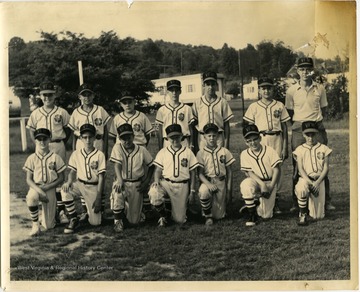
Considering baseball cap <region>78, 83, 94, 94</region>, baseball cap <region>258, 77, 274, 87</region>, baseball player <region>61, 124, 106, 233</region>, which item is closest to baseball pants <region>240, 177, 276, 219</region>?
baseball cap <region>258, 77, 274, 87</region>

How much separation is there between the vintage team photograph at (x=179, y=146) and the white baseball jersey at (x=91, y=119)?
13 millimetres

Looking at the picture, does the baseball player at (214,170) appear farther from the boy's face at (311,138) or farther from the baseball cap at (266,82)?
the boy's face at (311,138)

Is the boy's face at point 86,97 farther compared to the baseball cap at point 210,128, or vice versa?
the boy's face at point 86,97

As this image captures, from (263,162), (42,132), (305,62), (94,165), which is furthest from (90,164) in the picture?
(305,62)

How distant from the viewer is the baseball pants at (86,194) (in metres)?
5.82

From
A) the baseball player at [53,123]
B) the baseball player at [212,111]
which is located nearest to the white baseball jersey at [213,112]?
the baseball player at [212,111]

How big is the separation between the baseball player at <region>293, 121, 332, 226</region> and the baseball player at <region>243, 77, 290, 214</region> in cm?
22

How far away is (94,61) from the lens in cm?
609

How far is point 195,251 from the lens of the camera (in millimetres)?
5770

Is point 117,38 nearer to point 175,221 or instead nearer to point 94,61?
point 94,61

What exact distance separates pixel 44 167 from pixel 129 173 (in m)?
1.02

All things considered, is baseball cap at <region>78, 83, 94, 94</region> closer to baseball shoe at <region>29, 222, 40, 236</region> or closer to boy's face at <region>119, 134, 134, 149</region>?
boy's face at <region>119, 134, 134, 149</region>

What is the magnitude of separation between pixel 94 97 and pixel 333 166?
3.00 metres

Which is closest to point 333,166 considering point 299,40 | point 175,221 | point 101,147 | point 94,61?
point 299,40
